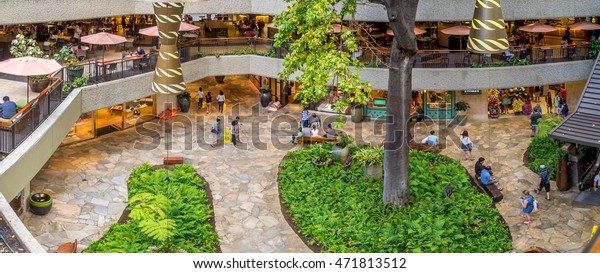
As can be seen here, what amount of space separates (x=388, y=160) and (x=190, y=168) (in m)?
8.22

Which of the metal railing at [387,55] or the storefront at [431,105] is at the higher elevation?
the metal railing at [387,55]

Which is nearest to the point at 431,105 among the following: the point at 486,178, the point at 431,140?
the point at 431,140

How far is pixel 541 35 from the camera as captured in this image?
42.1 m

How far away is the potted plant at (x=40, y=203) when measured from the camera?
25312 millimetres

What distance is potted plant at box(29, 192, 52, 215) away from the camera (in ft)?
83.0

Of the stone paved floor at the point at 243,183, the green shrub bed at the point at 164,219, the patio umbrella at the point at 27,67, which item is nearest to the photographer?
the green shrub bed at the point at 164,219

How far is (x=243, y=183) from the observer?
29.3 metres

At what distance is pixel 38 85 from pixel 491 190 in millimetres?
17320

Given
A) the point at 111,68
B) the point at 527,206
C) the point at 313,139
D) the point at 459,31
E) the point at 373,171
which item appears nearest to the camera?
the point at 527,206

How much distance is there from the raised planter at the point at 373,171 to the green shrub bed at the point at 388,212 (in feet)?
0.99

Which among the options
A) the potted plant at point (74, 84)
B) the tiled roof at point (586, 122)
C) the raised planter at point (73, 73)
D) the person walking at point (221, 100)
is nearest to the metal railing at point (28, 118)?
the potted plant at point (74, 84)

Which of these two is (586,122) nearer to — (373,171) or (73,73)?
(373,171)

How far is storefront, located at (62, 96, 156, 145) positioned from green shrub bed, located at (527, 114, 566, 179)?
18314mm

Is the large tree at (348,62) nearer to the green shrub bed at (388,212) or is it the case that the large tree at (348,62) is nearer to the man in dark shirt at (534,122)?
the green shrub bed at (388,212)
